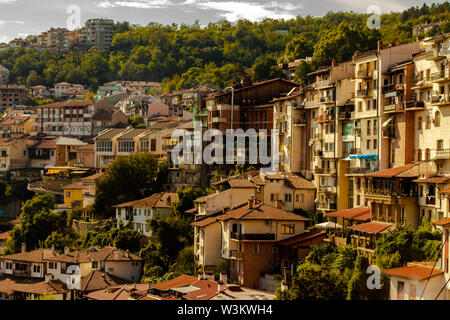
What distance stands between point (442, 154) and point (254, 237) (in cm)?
1180

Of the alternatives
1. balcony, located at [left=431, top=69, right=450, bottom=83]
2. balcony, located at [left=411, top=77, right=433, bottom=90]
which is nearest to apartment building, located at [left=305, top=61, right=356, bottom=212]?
balcony, located at [left=411, top=77, right=433, bottom=90]

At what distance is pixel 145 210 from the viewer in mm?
61094

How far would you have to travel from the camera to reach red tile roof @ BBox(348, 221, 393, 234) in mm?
37866

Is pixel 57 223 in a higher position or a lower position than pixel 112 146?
lower

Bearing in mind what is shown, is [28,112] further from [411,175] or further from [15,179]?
[411,175]

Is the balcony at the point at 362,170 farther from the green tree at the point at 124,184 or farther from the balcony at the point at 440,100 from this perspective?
the green tree at the point at 124,184

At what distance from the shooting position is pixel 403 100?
1672 inches

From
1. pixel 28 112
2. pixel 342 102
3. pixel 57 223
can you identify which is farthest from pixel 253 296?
pixel 28 112

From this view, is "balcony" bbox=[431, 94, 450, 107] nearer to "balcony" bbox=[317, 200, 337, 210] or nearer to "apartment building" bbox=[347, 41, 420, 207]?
"apartment building" bbox=[347, 41, 420, 207]

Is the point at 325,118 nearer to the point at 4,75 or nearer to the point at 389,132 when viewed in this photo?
the point at 389,132

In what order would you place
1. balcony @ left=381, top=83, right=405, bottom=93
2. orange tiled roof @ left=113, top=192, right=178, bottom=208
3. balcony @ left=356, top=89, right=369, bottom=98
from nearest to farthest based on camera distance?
balcony @ left=381, top=83, right=405, bottom=93
balcony @ left=356, top=89, right=369, bottom=98
orange tiled roof @ left=113, top=192, right=178, bottom=208

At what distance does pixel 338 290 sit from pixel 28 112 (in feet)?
343

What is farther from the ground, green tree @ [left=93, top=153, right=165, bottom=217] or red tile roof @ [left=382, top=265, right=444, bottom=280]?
green tree @ [left=93, top=153, right=165, bottom=217]

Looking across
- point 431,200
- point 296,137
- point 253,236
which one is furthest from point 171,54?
point 431,200
